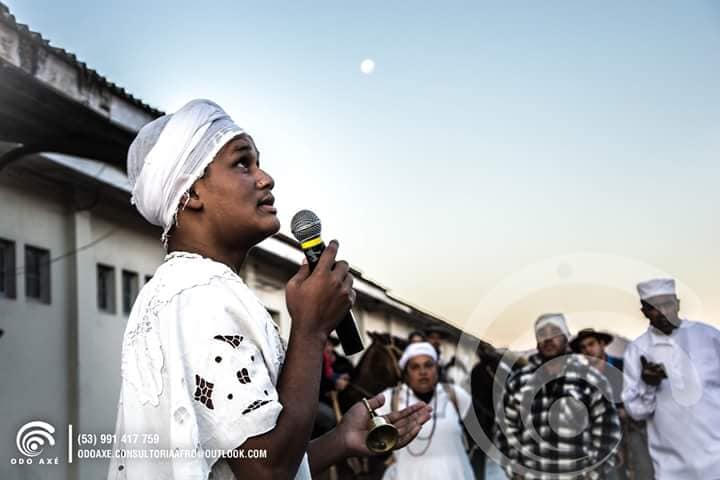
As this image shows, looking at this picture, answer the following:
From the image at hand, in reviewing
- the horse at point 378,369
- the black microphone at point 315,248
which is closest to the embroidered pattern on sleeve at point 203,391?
the black microphone at point 315,248

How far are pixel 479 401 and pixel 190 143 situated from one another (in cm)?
971

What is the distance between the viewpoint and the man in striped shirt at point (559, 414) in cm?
909

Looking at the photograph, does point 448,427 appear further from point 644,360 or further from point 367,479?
point 367,479

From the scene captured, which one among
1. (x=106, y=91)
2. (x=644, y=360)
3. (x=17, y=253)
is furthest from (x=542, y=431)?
(x=17, y=253)

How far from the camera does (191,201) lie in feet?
7.77

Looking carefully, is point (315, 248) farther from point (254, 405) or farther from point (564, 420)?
point (564, 420)

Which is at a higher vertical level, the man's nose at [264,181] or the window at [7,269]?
the window at [7,269]

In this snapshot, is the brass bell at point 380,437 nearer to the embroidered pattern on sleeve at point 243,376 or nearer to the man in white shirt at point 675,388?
the embroidered pattern on sleeve at point 243,376

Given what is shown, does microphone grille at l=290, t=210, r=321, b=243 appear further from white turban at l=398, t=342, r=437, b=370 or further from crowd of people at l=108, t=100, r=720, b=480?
white turban at l=398, t=342, r=437, b=370

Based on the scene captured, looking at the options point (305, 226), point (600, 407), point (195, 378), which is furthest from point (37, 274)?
point (195, 378)

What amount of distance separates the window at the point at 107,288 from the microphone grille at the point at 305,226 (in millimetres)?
11198

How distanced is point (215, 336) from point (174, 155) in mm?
516

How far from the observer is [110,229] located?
13.4 m

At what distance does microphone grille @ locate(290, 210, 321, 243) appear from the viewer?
2.58 m
